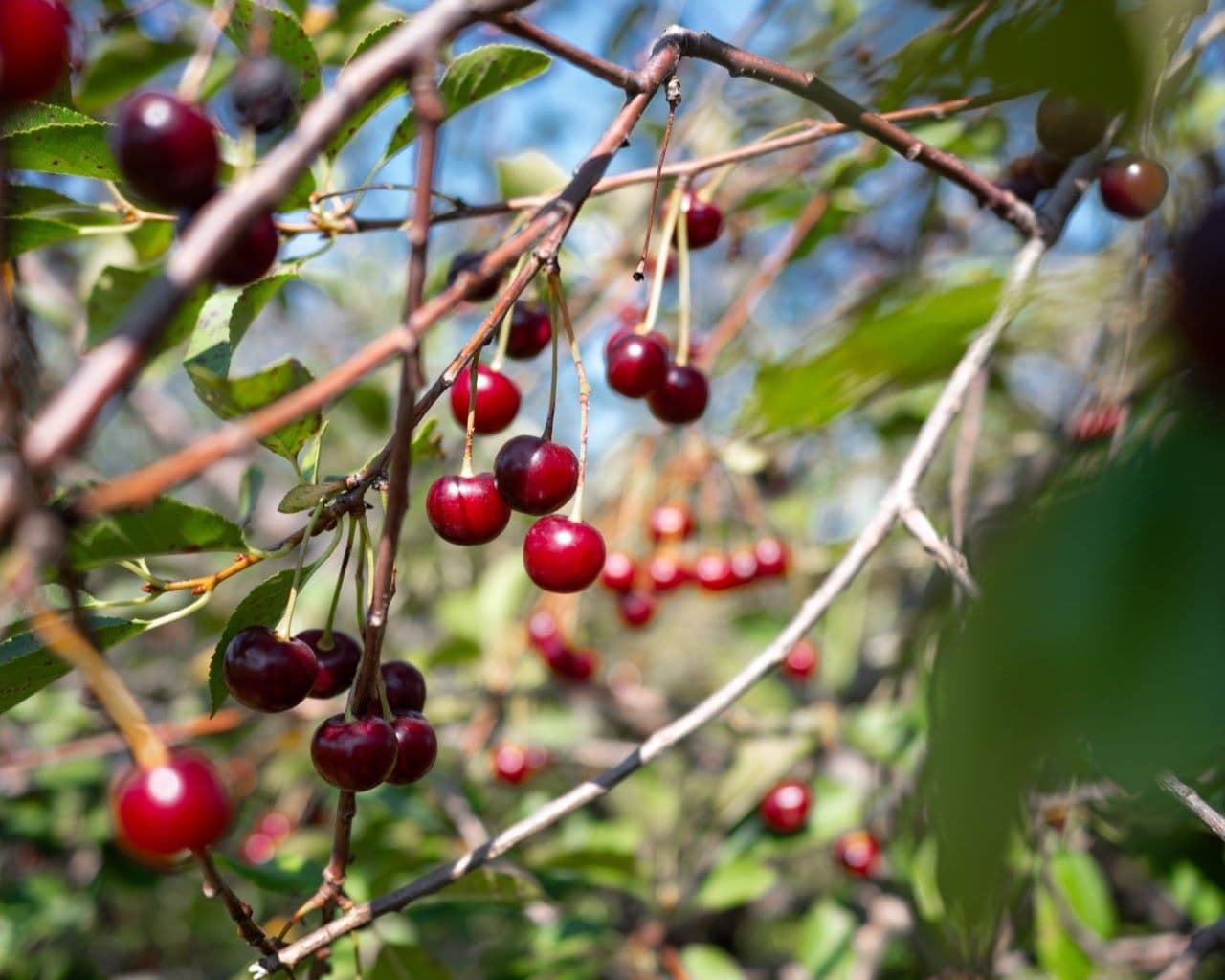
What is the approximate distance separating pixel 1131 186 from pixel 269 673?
37.6 inches

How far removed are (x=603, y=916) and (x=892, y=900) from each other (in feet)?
2.18

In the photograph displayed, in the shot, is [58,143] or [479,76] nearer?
[58,143]

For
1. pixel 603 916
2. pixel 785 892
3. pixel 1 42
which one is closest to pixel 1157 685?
pixel 1 42

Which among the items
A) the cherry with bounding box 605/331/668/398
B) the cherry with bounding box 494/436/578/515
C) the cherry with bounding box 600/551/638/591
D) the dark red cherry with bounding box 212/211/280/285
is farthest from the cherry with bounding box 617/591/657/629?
the dark red cherry with bounding box 212/211/280/285

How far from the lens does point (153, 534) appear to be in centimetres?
76

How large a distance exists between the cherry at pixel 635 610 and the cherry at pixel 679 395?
4.45ft

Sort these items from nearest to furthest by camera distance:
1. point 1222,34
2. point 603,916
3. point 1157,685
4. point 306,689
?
point 1157,685 → point 306,689 → point 1222,34 → point 603,916

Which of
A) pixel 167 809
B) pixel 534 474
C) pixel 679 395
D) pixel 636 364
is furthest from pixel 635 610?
pixel 167 809

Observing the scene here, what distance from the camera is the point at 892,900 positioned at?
1.94m

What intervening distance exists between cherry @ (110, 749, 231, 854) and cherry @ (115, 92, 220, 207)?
29 centimetres

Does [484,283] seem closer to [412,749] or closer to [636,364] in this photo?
[636,364]

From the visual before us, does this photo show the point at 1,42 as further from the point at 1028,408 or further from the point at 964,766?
the point at 1028,408

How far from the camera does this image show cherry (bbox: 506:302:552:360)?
1.19m

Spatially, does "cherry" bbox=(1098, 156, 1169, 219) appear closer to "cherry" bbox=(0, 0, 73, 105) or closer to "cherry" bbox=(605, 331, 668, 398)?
"cherry" bbox=(605, 331, 668, 398)
